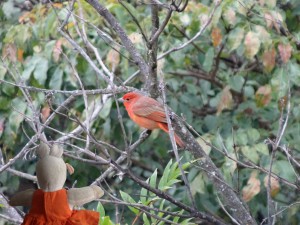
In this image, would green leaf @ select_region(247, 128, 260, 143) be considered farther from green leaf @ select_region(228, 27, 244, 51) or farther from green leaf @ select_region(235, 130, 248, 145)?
green leaf @ select_region(228, 27, 244, 51)

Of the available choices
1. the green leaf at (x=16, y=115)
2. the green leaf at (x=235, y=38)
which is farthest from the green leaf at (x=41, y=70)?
the green leaf at (x=235, y=38)

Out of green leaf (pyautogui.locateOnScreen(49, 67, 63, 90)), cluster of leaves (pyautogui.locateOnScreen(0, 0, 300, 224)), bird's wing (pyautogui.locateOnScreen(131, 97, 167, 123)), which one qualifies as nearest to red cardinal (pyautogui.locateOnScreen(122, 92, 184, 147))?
bird's wing (pyautogui.locateOnScreen(131, 97, 167, 123))

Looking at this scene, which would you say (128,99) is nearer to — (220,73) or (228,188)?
(220,73)

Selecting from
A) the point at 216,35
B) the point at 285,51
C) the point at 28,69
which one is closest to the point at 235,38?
the point at 216,35

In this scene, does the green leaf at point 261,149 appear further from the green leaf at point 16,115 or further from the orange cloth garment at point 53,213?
the orange cloth garment at point 53,213

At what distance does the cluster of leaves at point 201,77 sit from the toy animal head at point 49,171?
2.10 metres

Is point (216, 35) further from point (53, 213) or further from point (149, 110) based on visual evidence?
point (53, 213)

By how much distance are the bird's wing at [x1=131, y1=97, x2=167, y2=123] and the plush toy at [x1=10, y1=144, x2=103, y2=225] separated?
1996mm

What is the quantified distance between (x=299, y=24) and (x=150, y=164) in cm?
145

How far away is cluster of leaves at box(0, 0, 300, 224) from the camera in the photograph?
13.0ft

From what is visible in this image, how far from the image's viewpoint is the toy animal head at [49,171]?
5.18 ft

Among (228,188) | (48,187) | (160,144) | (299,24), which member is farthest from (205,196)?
(48,187)

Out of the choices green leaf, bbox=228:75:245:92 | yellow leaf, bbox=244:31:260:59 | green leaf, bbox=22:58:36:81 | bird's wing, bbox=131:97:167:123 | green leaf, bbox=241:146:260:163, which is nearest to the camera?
bird's wing, bbox=131:97:167:123

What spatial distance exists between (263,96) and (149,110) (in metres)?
0.90
